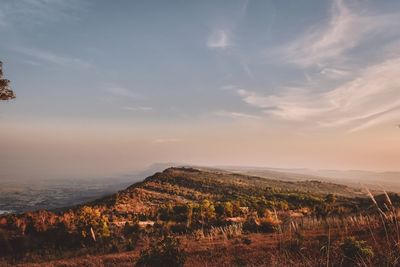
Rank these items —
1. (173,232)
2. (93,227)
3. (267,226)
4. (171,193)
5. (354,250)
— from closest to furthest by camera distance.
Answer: (354,250) → (93,227) → (267,226) → (173,232) → (171,193)

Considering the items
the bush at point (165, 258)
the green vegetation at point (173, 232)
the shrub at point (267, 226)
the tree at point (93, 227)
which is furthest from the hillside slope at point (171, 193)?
the bush at point (165, 258)

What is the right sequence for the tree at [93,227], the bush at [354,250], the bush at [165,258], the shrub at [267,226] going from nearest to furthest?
the bush at [354,250] → the bush at [165,258] → the tree at [93,227] → the shrub at [267,226]

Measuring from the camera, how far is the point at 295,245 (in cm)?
1208

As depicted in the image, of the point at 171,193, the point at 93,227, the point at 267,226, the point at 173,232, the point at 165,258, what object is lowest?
the point at 173,232

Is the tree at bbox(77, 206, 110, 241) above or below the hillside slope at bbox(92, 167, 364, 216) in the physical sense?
below

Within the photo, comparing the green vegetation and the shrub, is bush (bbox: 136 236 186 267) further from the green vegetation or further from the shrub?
the shrub

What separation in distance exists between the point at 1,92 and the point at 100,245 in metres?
10.3

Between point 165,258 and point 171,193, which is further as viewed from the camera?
point 171,193

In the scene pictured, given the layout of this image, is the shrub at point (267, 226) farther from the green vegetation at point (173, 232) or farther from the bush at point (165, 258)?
the bush at point (165, 258)

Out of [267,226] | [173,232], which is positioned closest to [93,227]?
[173,232]

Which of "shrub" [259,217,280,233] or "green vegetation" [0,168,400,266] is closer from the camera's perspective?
"green vegetation" [0,168,400,266]

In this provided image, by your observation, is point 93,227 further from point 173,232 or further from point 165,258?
→ point 165,258

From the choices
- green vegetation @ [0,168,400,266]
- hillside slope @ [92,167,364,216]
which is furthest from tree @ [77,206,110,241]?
hillside slope @ [92,167,364,216]

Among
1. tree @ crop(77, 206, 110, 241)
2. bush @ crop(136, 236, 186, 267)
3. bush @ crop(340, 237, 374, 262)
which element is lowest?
tree @ crop(77, 206, 110, 241)
